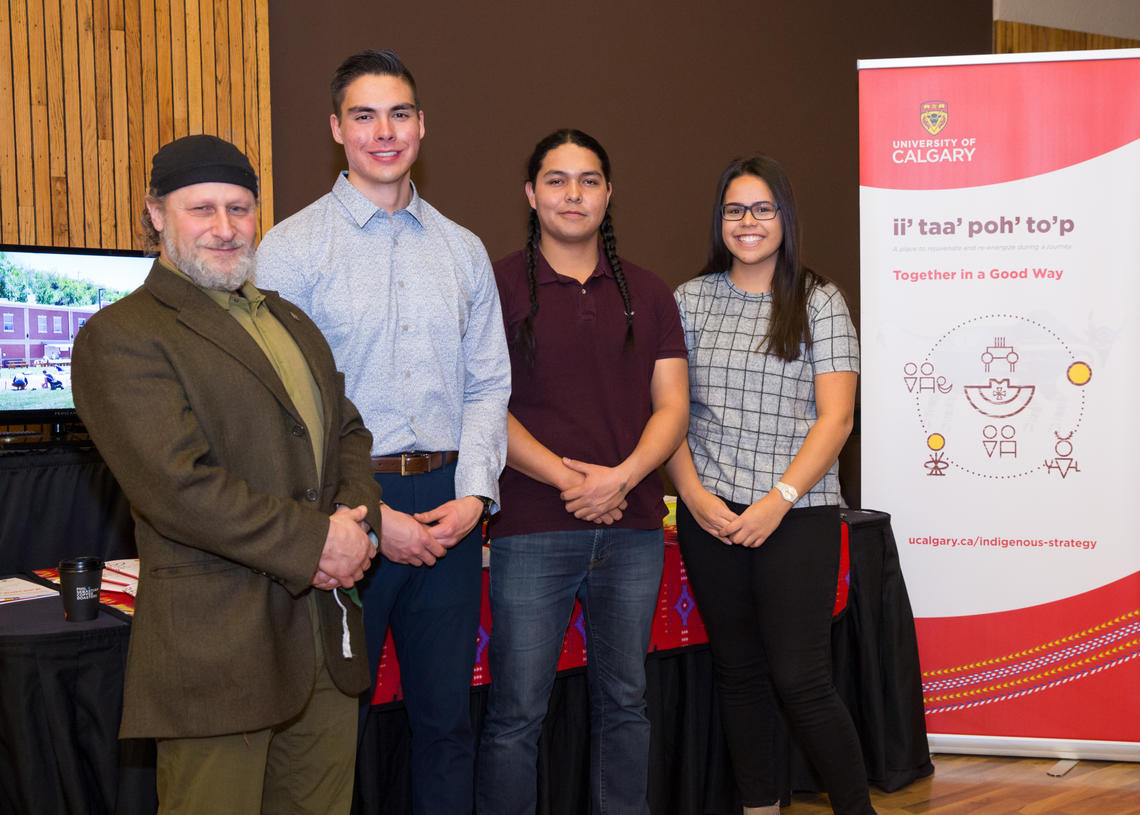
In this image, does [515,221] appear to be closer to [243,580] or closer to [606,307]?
[606,307]

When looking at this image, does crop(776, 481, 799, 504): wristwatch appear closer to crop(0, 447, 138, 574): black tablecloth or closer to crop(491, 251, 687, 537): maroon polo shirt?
crop(491, 251, 687, 537): maroon polo shirt

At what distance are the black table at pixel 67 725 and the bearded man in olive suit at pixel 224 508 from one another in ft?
1.34

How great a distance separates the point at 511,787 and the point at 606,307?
109cm

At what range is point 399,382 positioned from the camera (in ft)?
6.59

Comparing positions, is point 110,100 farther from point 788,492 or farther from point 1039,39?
point 1039,39

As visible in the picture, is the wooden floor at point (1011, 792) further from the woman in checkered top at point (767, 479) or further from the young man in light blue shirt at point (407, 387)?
the young man in light blue shirt at point (407, 387)

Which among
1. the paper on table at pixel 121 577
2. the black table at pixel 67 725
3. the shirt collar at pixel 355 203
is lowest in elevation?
the black table at pixel 67 725

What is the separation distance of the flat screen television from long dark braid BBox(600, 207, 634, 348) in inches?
73.7

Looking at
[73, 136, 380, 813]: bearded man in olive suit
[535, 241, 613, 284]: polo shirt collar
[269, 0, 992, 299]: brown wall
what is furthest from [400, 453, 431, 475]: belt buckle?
[269, 0, 992, 299]: brown wall

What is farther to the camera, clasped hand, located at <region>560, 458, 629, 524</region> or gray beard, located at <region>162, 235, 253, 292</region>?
clasped hand, located at <region>560, 458, 629, 524</region>

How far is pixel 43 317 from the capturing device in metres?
3.27

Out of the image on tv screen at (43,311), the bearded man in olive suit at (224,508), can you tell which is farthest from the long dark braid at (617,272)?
the image on tv screen at (43,311)

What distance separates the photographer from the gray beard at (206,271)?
1698mm

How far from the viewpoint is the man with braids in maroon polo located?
2.20 meters
